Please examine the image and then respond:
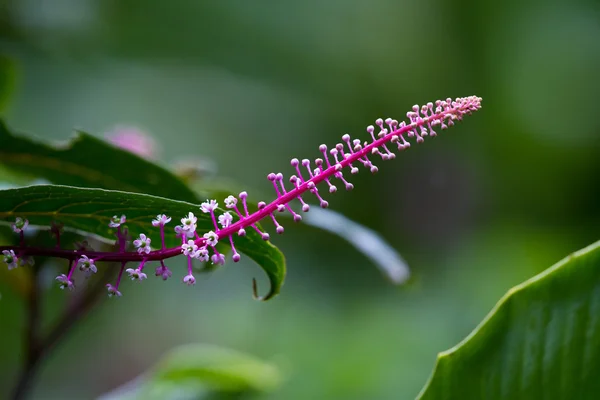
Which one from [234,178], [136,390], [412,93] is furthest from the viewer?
[234,178]

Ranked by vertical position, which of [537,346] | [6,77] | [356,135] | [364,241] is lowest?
[537,346]

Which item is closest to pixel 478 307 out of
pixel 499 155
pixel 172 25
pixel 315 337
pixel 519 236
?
pixel 519 236

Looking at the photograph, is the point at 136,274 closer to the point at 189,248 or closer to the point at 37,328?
the point at 189,248

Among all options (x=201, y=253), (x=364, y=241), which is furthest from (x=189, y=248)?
(x=364, y=241)

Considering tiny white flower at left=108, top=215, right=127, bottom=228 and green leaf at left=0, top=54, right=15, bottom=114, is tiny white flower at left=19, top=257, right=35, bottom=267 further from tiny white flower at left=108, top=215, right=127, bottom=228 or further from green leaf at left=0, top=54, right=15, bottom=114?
green leaf at left=0, top=54, right=15, bottom=114

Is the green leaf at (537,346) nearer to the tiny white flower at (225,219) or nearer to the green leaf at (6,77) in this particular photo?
the tiny white flower at (225,219)

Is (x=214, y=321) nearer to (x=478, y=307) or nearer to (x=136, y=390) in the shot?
(x=478, y=307)

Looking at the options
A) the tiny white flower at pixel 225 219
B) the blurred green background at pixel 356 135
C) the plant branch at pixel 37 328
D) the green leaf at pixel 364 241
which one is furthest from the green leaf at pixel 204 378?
the blurred green background at pixel 356 135

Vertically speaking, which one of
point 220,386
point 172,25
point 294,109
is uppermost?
point 172,25

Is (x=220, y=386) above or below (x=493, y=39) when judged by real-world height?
below
